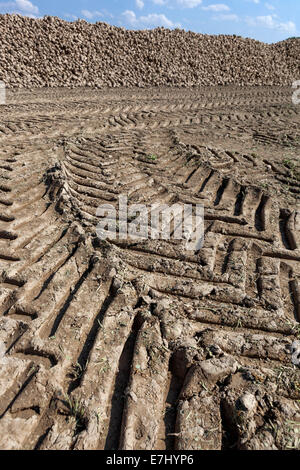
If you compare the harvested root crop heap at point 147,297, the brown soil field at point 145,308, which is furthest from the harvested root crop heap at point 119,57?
the brown soil field at point 145,308

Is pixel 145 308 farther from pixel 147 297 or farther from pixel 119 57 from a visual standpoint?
pixel 119 57

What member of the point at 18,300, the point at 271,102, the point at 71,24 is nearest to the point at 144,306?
the point at 18,300

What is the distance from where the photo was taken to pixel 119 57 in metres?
11.8

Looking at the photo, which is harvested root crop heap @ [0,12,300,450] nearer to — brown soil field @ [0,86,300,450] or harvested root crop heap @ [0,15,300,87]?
brown soil field @ [0,86,300,450]

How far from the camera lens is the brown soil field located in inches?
58.4

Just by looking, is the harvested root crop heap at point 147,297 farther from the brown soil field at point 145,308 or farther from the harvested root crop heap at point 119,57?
the harvested root crop heap at point 119,57

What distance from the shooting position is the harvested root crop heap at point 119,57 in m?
10.4

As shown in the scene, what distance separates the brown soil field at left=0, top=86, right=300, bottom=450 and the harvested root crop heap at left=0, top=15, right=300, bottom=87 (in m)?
7.17

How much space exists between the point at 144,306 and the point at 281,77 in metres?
16.1

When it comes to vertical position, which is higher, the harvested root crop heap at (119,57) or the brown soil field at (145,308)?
the harvested root crop heap at (119,57)

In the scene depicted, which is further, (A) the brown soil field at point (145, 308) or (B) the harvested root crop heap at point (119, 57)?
(B) the harvested root crop heap at point (119, 57)

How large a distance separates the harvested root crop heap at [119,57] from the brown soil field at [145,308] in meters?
7.17

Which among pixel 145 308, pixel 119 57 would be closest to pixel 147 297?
pixel 145 308
